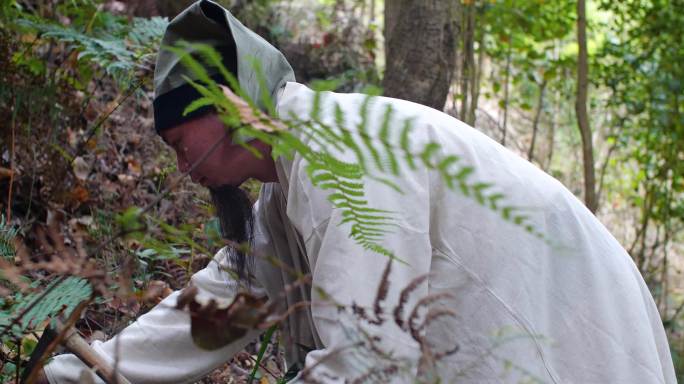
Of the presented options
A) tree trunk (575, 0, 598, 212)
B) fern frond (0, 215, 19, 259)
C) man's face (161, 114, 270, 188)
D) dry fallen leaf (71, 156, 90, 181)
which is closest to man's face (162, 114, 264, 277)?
man's face (161, 114, 270, 188)

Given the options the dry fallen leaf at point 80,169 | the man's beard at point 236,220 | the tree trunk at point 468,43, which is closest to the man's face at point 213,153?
the man's beard at point 236,220

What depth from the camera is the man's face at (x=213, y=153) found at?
2102 mm

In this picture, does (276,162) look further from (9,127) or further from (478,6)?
(478,6)

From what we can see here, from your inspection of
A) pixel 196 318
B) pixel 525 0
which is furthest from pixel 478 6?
pixel 196 318

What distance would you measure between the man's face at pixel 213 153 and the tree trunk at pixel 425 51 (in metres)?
2.89

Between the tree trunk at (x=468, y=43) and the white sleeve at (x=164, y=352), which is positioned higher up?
the tree trunk at (x=468, y=43)

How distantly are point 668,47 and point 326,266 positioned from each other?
640 cm

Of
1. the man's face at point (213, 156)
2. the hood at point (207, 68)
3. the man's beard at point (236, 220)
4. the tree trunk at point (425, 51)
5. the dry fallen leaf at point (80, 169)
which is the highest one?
the tree trunk at point (425, 51)

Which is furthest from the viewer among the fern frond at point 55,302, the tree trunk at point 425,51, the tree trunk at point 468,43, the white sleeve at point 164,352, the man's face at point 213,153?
the tree trunk at point 468,43

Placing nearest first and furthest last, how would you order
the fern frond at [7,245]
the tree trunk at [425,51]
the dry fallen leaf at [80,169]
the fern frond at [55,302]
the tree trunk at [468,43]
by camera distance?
the fern frond at [55,302], the fern frond at [7,245], the dry fallen leaf at [80,169], the tree trunk at [425,51], the tree trunk at [468,43]

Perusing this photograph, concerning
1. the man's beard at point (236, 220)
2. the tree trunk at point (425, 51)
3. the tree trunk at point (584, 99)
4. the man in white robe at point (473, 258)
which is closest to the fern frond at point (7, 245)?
the man in white robe at point (473, 258)

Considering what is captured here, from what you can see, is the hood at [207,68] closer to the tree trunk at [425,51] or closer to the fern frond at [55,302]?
the fern frond at [55,302]

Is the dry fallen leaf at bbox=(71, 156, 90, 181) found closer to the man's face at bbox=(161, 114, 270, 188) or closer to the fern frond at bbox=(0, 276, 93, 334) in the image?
the man's face at bbox=(161, 114, 270, 188)

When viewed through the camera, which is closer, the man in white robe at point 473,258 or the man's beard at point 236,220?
the man in white robe at point 473,258
